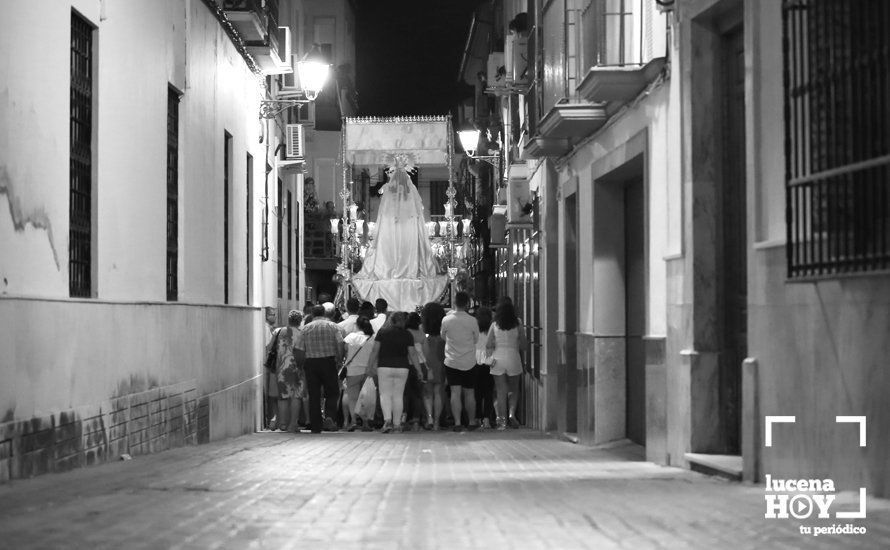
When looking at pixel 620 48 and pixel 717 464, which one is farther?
pixel 620 48

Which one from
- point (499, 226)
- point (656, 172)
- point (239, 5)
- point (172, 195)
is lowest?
point (656, 172)

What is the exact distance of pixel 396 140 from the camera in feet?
135

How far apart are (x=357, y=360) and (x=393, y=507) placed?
489 inches

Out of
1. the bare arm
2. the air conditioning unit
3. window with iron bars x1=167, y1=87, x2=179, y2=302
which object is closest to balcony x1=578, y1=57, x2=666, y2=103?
window with iron bars x1=167, y1=87, x2=179, y2=302

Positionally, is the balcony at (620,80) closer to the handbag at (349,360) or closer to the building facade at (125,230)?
the building facade at (125,230)

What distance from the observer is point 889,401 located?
729 centimetres

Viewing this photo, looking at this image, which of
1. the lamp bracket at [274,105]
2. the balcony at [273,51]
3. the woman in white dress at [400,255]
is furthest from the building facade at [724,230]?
the woman in white dress at [400,255]

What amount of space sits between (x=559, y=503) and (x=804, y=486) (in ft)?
4.57

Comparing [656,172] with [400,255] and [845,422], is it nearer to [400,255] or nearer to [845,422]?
[845,422]

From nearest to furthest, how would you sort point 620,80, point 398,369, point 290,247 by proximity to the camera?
point 620,80 < point 398,369 < point 290,247

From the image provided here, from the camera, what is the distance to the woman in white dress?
127 feet

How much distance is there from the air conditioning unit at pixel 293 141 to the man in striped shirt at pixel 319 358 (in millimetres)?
9478

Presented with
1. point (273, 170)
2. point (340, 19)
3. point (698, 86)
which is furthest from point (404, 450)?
point (340, 19)

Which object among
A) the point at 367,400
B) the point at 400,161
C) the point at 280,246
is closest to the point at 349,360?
the point at 367,400
